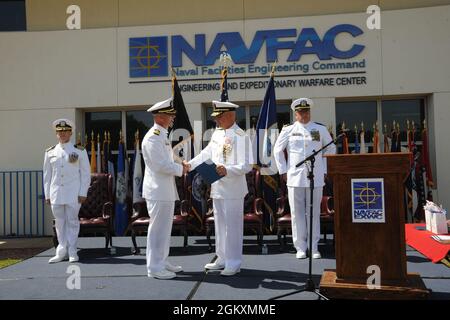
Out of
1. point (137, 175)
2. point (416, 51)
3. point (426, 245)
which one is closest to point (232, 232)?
point (426, 245)

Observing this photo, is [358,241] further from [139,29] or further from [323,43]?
[139,29]

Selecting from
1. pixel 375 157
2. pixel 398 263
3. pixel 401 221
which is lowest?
pixel 398 263

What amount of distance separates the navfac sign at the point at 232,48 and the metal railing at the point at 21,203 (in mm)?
2817

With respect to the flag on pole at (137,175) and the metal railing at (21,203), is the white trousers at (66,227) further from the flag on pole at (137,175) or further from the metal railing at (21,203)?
the metal railing at (21,203)

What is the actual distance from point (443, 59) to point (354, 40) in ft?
5.11

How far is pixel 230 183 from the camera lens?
4.49 m

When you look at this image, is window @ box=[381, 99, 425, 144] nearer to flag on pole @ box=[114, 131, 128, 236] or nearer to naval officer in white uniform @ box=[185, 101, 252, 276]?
naval officer in white uniform @ box=[185, 101, 252, 276]

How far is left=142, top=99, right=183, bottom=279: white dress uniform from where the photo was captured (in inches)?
171

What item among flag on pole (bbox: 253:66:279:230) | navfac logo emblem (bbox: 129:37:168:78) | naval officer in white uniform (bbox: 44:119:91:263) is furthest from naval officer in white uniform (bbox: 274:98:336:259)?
navfac logo emblem (bbox: 129:37:168:78)

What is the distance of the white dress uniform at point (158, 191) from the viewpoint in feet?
14.2

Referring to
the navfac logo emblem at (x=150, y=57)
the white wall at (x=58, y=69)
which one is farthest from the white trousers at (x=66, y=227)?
the navfac logo emblem at (x=150, y=57)

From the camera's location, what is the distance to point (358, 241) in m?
3.24

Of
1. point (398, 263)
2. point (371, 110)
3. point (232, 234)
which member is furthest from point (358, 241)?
point (371, 110)

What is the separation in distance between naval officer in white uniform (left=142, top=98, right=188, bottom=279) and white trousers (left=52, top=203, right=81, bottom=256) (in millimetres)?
1535
